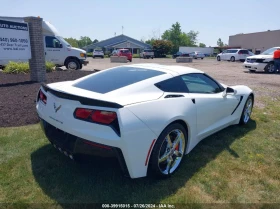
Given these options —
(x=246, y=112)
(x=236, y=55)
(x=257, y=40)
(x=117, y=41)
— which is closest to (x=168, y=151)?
(x=246, y=112)

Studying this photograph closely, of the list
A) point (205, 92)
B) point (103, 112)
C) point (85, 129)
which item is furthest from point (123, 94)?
point (205, 92)

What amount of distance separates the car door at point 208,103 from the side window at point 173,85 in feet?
0.37

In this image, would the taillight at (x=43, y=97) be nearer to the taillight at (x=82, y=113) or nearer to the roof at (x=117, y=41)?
the taillight at (x=82, y=113)

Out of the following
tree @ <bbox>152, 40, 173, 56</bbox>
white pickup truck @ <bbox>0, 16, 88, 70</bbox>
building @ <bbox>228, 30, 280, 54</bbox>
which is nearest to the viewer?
white pickup truck @ <bbox>0, 16, 88, 70</bbox>

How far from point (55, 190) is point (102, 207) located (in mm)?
599

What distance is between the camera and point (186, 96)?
10.1 ft

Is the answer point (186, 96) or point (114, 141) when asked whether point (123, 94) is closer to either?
point (114, 141)

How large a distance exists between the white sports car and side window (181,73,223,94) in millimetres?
21

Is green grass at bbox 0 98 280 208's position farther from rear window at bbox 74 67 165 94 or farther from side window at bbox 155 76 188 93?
side window at bbox 155 76 188 93

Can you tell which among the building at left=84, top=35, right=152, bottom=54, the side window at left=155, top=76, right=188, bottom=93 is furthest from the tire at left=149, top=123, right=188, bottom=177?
the building at left=84, top=35, right=152, bottom=54

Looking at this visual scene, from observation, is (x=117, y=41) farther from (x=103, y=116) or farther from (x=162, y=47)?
(x=103, y=116)

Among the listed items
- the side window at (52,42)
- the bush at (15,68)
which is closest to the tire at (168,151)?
the bush at (15,68)

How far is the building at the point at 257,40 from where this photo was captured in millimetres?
45147

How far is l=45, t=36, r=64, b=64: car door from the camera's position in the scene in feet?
43.1
